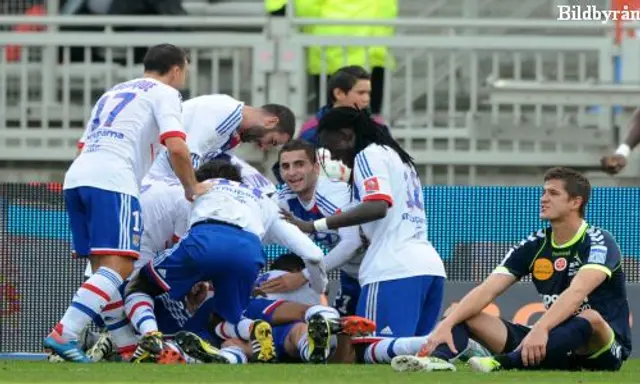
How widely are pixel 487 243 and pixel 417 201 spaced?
2225mm

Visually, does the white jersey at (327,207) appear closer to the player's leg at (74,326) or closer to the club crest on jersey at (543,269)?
the club crest on jersey at (543,269)

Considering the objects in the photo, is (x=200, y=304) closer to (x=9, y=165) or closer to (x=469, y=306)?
(x=469, y=306)

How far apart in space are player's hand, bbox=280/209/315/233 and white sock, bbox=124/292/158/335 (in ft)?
3.73

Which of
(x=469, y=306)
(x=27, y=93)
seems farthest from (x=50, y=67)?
(x=469, y=306)

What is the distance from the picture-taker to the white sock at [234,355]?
1282cm

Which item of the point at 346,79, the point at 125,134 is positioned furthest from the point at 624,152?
the point at 125,134

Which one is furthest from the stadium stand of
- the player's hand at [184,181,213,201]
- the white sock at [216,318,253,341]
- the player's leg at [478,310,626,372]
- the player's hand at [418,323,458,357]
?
the player's hand at [418,323,458,357]

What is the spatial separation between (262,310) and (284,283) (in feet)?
0.85

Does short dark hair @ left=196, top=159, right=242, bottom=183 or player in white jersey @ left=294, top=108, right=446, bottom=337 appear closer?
player in white jersey @ left=294, top=108, right=446, bottom=337

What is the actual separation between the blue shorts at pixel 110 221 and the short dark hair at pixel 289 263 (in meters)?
1.58

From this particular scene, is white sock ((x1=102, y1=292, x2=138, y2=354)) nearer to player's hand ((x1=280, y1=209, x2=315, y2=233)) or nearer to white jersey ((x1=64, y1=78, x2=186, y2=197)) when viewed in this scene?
white jersey ((x1=64, y1=78, x2=186, y2=197))

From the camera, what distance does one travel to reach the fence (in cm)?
1516

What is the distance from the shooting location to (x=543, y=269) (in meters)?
12.3

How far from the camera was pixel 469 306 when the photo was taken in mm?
12141
